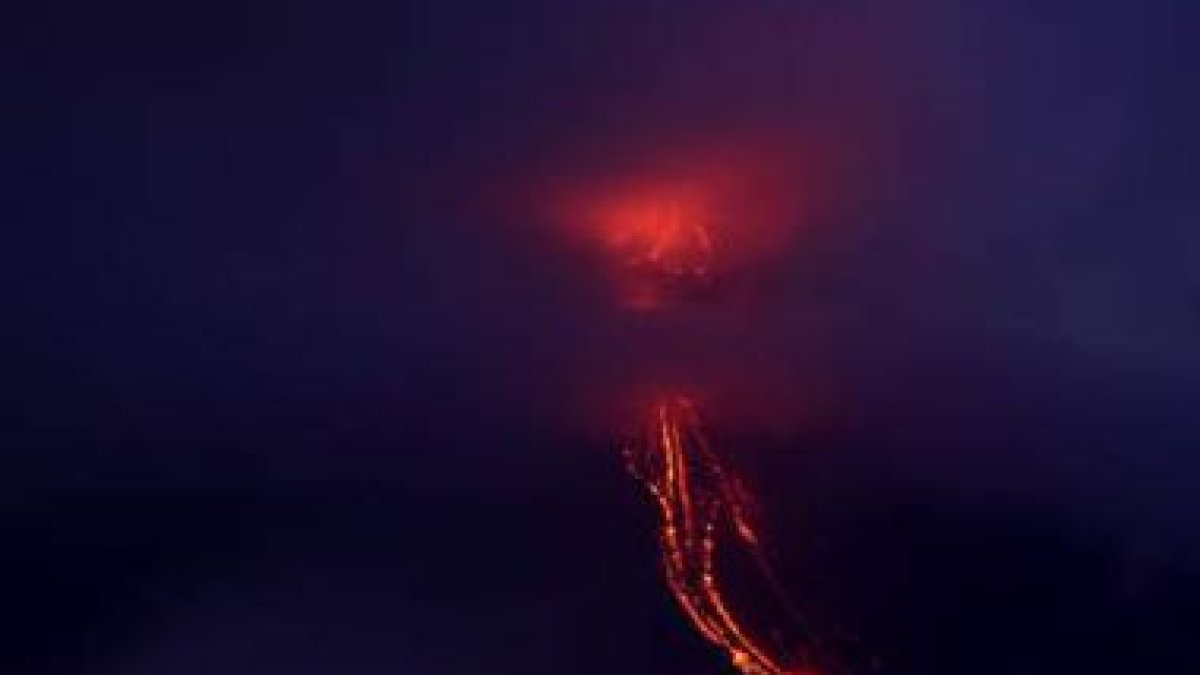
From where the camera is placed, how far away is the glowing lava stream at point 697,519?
22359 millimetres

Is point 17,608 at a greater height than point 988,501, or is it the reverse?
point 988,501

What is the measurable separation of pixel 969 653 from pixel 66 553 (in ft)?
38.1

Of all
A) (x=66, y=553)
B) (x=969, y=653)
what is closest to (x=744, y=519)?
(x=969, y=653)

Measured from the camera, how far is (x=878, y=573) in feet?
Result: 79.1

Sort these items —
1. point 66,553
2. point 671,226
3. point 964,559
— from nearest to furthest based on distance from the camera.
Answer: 1. point 66,553
2. point 964,559
3. point 671,226

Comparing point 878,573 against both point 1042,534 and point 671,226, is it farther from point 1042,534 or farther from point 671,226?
point 671,226

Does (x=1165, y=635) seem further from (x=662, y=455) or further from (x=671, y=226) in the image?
(x=671, y=226)

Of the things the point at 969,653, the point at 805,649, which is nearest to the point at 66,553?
the point at 805,649

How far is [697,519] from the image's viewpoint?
80.0 feet

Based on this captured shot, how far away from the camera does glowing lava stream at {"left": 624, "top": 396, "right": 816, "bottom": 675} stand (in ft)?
73.4

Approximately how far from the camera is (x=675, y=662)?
2186 centimetres

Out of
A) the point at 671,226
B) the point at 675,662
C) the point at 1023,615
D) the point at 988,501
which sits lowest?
the point at 675,662

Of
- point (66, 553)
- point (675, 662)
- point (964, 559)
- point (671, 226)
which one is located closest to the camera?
point (675, 662)

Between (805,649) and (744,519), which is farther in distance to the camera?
(744,519)
